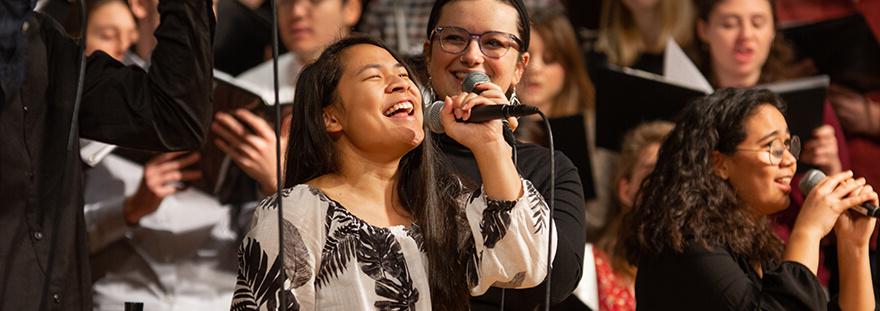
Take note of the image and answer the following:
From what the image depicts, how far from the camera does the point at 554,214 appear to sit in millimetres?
2934

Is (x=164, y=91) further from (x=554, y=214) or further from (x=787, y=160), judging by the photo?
(x=787, y=160)

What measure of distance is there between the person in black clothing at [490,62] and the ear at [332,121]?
318 mm

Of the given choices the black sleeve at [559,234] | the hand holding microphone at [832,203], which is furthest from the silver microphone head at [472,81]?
the hand holding microphone at [832,203]

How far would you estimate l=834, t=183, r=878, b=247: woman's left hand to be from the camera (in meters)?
3.52

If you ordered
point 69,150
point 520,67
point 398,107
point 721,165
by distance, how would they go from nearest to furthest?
point 398,107, point 69,150, point 520,67, point 721,165

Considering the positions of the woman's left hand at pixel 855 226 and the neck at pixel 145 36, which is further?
the neck at pixel 145 36

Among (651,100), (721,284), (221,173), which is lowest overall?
(721,284)

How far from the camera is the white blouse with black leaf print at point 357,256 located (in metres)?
2.52

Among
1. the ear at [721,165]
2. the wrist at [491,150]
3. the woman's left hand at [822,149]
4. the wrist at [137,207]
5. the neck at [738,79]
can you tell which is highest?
the neck at [738,79]

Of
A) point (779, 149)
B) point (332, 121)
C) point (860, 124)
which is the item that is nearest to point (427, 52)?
point (332, 121)

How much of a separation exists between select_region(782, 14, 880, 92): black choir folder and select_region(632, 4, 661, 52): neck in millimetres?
469

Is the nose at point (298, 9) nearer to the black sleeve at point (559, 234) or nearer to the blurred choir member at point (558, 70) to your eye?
the blurred choir member at point (558, 70)

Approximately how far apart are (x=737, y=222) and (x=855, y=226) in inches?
11.3

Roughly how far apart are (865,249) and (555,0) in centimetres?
222
